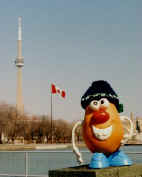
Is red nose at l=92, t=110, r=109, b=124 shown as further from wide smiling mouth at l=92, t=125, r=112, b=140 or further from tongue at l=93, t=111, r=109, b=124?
wide smiling mouth at l=92, t=125, r=112, b=140

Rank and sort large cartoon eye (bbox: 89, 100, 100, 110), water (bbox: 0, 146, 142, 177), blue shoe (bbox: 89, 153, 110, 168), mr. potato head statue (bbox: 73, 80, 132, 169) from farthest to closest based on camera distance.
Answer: water (bbox: 0, 146, 142, 177) → large cartoon eye (bbox: 89, 100, 100, 110) → mr. potato head statue (bbox: 73, 80, 132, 169) → blue shoe (bbox: 89, 153, 110, 168)

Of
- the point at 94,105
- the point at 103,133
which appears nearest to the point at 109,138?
the point at 103,133

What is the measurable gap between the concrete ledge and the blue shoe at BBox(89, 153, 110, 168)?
0.51ft

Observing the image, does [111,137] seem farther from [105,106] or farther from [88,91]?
[88,91]

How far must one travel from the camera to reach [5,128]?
1964 inches

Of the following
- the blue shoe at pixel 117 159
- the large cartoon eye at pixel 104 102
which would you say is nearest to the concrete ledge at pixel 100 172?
the blue shoe at pixel 117 159

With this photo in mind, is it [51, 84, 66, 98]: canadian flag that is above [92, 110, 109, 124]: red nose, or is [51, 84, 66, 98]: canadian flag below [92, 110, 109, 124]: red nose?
above

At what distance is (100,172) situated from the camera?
20.8 ft

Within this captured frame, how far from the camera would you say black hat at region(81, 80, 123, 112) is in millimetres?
7133

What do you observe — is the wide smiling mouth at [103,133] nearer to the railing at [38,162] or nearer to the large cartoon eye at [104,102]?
the large cartoon eye at [104,102]

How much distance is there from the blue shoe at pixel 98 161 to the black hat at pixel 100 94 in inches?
42.0

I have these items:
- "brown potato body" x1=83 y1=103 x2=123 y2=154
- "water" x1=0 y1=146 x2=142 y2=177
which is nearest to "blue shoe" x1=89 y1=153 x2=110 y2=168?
"brown potato body" x1=83 y1=103 x2=123 y2=154

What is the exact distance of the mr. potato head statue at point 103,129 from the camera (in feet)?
22.1

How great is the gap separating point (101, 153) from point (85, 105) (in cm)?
104
